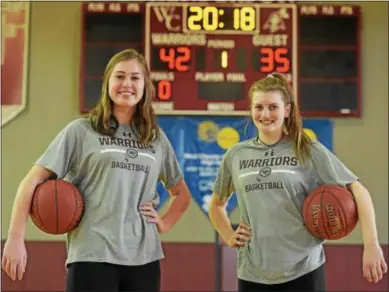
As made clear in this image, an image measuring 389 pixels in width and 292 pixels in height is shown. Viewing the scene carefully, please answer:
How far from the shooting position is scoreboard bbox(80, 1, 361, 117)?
447 centimetres

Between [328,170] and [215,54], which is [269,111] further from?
[215,54]

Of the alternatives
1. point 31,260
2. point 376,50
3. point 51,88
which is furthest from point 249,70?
point 31,260

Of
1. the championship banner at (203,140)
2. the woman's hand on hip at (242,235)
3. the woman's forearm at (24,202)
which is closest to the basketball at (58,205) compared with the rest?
the woman's forearm at (24,202)

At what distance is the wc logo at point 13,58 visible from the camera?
15.5ft

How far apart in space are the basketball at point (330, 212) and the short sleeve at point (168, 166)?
1.64 ft

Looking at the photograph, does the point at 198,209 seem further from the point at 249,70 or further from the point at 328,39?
the point at 328,39

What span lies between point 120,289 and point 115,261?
4.0 inches

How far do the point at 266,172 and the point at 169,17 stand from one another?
9.37ft

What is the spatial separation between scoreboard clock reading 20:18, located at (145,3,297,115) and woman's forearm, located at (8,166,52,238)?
264 cm

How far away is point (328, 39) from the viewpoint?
178 inches

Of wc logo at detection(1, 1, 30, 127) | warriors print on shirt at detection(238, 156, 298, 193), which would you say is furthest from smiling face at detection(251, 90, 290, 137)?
wc logo at detection(1, 1, 30, 127)

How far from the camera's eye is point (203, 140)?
182 inches

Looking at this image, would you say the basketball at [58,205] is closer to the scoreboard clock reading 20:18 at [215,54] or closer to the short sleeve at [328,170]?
the short sleeve at [328,170]

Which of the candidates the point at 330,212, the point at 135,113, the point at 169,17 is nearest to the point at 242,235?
the point at 330,212
